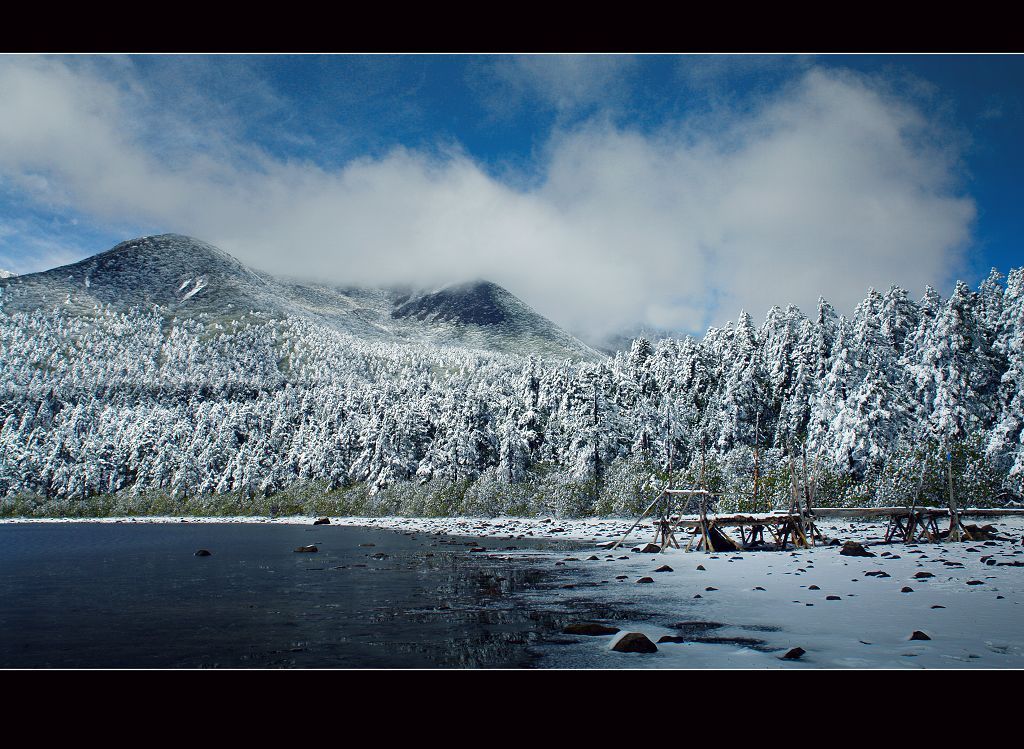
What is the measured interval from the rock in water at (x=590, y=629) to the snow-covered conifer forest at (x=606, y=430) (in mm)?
34489

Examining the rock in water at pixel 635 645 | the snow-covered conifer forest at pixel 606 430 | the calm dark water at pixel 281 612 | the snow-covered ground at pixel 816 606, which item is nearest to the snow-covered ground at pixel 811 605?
the snow-covered ground at pixel 816 606

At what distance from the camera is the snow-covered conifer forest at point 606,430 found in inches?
1747

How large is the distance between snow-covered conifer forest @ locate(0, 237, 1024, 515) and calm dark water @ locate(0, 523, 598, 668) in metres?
30.7

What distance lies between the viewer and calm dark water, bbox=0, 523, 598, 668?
11.8m

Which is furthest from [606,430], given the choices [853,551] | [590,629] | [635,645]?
[635,645]

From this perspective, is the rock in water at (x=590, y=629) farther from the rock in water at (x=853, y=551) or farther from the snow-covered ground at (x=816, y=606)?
the rock in water at (x=853, y=551)

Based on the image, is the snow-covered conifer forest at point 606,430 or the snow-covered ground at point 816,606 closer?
the snow-covered ground at point 816,606

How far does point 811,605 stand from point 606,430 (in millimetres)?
51451

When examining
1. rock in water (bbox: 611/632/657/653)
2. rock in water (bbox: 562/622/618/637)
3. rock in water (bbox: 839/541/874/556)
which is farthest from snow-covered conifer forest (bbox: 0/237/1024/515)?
rock in water (bbox: 611/632/657/653)

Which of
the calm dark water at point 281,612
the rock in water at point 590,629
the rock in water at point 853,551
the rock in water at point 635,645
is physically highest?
the rock in water at point 635,645

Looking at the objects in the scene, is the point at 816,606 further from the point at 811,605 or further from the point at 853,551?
the point at 853,551
